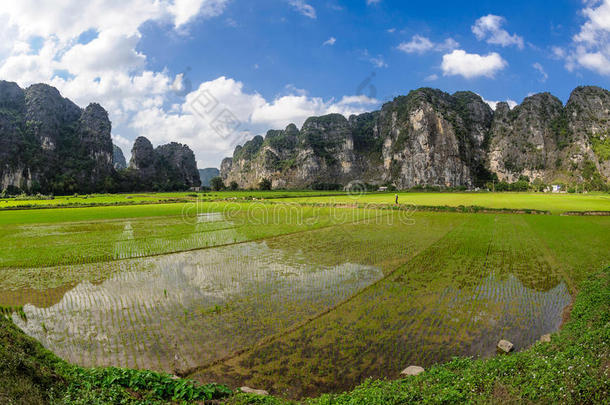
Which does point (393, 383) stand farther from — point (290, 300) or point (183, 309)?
point (183, 309)

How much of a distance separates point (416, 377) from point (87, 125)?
126889 millimetres

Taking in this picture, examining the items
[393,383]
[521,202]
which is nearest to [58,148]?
[521,202]

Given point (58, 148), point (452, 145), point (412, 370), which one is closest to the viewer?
point (412, 370)

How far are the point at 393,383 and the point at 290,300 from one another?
4676 millimetres

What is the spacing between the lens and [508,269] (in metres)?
11.8

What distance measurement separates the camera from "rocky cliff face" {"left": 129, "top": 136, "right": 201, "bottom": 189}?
111250 mm

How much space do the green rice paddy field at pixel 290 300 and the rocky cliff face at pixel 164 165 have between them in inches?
3930

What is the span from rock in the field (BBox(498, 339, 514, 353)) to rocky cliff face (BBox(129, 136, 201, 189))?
11067 centimetres

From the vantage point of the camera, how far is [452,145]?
117 metres

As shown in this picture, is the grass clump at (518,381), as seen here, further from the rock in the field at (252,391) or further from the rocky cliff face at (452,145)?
the rocky cliff face at (452,145)

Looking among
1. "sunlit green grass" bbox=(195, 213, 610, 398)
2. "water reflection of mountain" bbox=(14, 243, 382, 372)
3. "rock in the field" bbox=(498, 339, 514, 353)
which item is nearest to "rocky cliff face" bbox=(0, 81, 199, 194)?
"water reflection of mountain" bbox=(14, 243, 382, 372)

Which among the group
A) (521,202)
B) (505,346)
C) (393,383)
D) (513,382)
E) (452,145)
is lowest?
(505,346)

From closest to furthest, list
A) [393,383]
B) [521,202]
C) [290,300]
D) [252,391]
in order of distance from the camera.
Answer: [393,383] → [252,391] → [290,300] → [521,202]

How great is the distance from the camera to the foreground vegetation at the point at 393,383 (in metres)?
3.76
